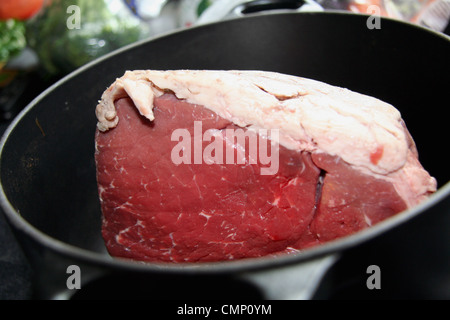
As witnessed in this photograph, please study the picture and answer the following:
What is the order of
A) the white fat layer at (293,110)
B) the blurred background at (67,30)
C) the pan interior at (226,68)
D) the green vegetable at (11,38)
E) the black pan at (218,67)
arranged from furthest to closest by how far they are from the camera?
the green vegetable at (11,38), the blurred background at (67,30), the pan interior at (226,68), the white fat layer at (293,110), the black pan at (218,67)

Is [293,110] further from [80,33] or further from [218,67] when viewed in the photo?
[80,33]

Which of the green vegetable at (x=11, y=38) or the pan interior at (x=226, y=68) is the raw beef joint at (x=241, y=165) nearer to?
the pan interior at (x=226, y=68)

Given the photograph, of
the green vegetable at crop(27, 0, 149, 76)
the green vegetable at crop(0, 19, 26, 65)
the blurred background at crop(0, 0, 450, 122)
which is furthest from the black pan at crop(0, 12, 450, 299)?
the green vegetable at crop(0, 19, 26, 65)

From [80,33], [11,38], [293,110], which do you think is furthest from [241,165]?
[11,38]

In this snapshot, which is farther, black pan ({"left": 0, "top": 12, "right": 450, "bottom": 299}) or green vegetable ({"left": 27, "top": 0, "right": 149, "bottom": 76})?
green vegetable ({"left": 27, "top": 0, "right": 149, "bottom": 76})

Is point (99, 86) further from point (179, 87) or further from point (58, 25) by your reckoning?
point (58, 25)

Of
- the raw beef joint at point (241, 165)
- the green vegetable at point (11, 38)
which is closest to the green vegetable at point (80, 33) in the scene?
the green vegetable at point (11, 38)

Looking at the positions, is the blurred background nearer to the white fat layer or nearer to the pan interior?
the pan interior
